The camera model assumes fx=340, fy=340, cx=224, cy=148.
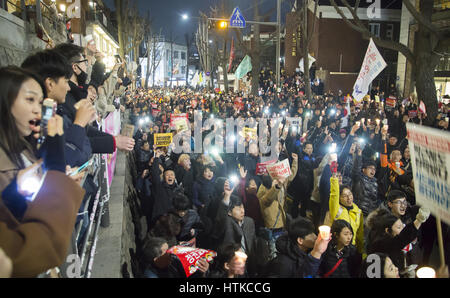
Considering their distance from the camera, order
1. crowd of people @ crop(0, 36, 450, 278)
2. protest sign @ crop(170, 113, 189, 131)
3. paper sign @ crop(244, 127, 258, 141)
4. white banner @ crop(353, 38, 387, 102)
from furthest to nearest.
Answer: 1. white banner @ crop(353, 38, 387, 102)
2. protest sign @ crop(170, 113, 189, 131)
3. paper sign @ crop(244, 127, 258, 141)
4. crowd of people @ crop(0, 36, 450, 278)

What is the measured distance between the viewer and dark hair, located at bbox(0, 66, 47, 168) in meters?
1.58

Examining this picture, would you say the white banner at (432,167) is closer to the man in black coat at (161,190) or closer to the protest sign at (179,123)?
the man in black coat at (161,190)

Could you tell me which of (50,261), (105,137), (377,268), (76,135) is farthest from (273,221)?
(50,261)

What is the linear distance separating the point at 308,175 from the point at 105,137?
194 inches

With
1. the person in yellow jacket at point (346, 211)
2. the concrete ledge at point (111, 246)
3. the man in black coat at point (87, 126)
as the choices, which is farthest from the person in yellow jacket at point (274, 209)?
the man in black coat at point (87, 126)

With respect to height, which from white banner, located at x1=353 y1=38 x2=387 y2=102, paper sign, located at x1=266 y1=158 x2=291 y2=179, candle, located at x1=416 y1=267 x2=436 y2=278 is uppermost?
white banner, located at x1=353 y1=38 x2=387 y2=102

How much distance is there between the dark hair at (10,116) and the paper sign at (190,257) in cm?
200

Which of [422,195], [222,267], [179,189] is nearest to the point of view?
[422,195]

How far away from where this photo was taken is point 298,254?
3.42 meters

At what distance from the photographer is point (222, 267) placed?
10.7 feet

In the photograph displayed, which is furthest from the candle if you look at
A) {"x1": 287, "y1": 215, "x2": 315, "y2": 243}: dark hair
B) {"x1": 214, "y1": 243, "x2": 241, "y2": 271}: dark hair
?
{"x1": 214, "y1": 243, "x2": 241, "y2": 271}: dark hair

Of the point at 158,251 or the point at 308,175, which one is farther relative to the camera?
the point at 308,175

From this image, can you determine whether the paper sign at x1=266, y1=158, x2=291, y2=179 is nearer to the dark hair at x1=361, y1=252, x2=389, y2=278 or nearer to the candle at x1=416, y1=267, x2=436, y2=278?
the dark hair at x1=361, y1=252, x2=389, y2=278
